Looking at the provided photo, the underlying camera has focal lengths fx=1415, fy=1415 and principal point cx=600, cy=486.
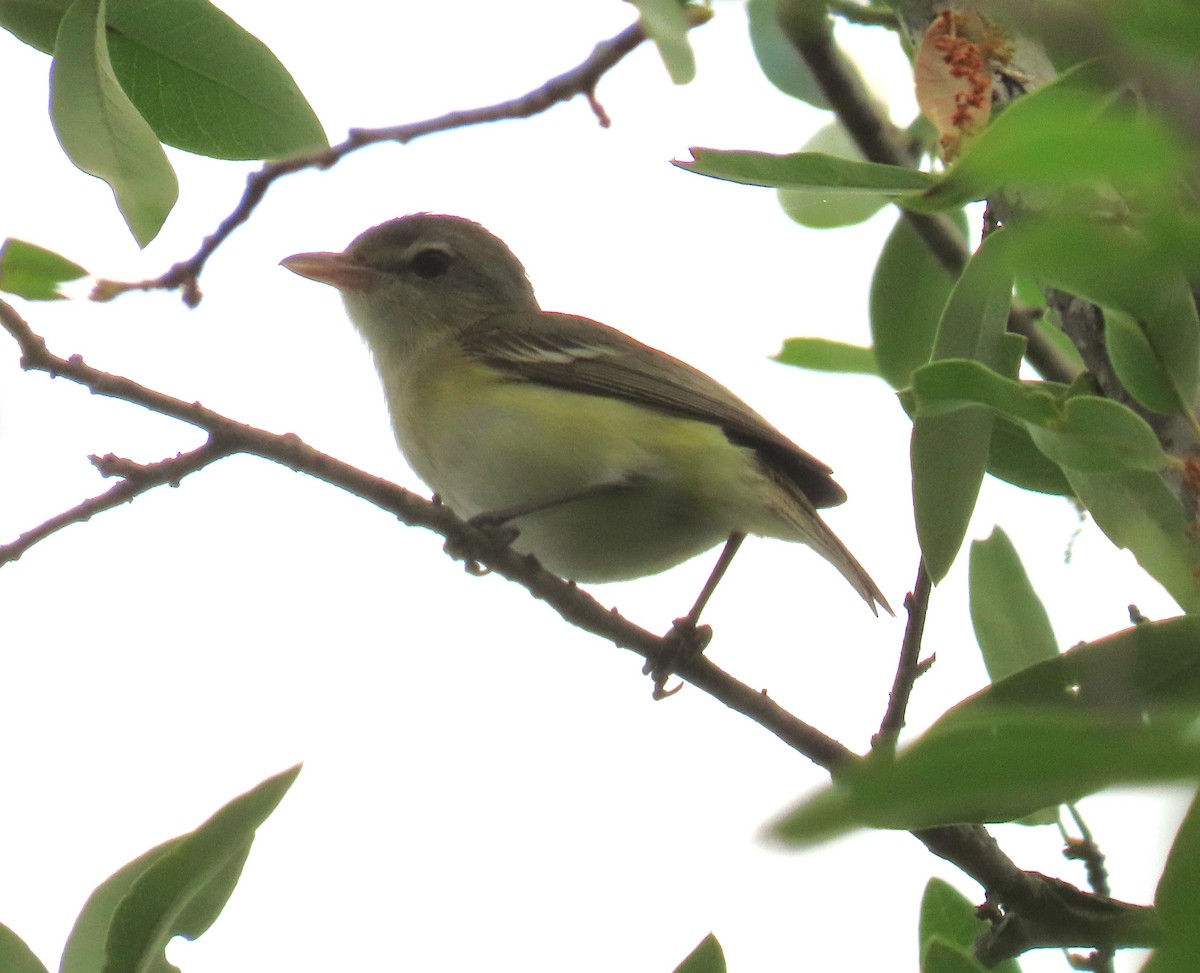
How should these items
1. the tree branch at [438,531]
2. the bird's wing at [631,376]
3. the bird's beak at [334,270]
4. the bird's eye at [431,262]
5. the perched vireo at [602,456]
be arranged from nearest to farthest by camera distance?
the tree branch at [438,531] < the perched vireo at [602,456] < the bird's wing at [631,376] < the bird's beak at [334,270] < the bird's eye at [431,262]

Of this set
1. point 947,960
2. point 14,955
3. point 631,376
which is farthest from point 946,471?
point 631,376

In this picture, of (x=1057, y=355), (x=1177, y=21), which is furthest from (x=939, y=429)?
(x=1057, y=355)

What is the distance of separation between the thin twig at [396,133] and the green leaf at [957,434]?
0.86 meters

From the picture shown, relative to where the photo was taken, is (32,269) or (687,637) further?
(687,637)

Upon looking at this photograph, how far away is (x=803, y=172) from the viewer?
1.83 metres

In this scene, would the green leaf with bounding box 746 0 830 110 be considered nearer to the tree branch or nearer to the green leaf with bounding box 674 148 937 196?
the tree branch

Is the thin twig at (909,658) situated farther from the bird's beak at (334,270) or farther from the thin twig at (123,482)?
the bird's beak at (334,270)

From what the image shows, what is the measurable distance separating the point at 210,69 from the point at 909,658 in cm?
177

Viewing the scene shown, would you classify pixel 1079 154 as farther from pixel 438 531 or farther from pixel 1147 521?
pixel 438 531

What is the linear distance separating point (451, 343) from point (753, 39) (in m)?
1.99

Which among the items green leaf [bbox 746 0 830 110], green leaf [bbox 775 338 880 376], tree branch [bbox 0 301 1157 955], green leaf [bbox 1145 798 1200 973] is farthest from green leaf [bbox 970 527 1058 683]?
green leaf [bbox 1145 798 1200 973]

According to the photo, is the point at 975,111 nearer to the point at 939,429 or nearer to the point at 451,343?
the point at 939,429

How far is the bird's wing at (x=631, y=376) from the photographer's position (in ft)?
16.1

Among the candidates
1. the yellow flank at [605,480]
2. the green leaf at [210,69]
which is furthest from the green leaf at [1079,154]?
the yellow flank at [605,480]
